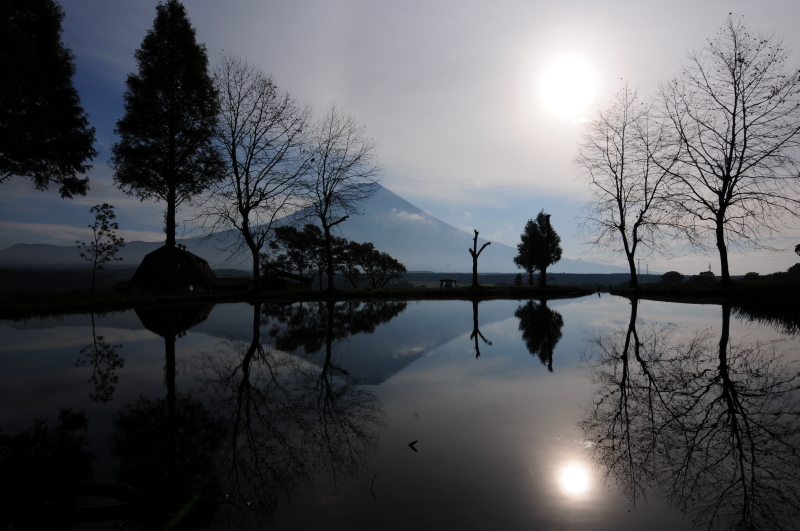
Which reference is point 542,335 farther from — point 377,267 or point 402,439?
point 377,267

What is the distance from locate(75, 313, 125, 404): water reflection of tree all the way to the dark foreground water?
56 millimetres

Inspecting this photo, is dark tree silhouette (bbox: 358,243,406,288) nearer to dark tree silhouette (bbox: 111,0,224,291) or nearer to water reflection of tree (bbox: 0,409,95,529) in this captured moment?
dark tree silhouette (bbox: 111,0,224,291)

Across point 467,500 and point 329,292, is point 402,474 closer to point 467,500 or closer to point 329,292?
point 467,500

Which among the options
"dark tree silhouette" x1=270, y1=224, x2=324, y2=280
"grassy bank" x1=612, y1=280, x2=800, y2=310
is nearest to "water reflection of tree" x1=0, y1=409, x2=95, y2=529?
"grassy bank" x1=612, y1=280, x2=800, y2=310

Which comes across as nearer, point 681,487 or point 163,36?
point 681,487

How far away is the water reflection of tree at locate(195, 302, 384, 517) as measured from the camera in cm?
325

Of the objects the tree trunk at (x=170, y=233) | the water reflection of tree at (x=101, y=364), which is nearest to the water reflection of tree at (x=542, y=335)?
the water reflection of tree at (x=101, y=364)

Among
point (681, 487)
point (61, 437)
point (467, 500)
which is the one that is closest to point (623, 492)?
point (681, 487)

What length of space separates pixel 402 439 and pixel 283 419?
4.61 feet

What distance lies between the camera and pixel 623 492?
3.04m

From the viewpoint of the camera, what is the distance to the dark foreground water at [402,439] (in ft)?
9.14

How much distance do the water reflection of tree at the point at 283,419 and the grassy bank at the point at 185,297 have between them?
13.8m

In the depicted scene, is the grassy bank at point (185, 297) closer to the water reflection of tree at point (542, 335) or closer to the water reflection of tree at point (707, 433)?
the water reflection of tree at point (542, 335)

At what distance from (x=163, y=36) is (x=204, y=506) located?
100 ft
